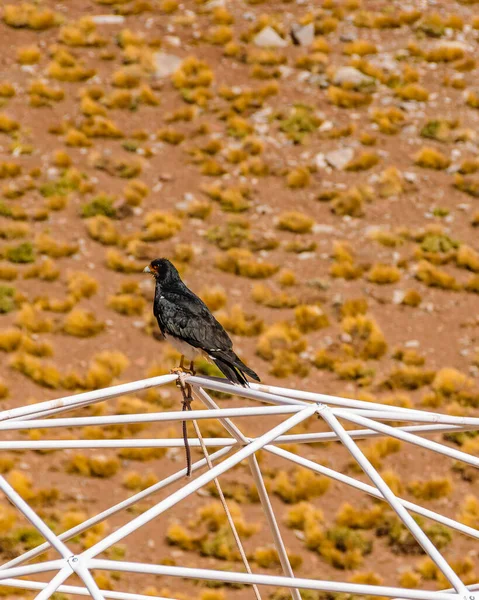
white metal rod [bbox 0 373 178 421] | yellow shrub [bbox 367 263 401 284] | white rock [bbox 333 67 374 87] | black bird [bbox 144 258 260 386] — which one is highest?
white metal rod [bbox 0 373 178 421]

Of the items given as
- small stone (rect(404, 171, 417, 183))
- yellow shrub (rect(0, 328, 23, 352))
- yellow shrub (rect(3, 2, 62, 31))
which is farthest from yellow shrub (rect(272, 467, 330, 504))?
yellow shrub (rect(3, 2, 62, 31))

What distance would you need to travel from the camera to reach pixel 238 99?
118ft

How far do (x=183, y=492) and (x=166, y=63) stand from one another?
33.8m

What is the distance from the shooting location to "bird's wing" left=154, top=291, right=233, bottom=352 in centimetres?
1004

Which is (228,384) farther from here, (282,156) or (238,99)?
(238,99)

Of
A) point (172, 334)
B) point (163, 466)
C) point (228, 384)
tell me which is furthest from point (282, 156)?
point (228, 384)

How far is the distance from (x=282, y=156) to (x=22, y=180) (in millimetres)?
9186

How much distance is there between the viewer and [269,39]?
128ft

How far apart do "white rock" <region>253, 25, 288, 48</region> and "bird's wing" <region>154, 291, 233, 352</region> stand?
97.7 ft

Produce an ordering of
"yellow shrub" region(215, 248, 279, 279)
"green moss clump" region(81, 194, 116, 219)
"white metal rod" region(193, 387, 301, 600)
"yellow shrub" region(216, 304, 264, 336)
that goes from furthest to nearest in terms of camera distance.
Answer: "green moss clump" region(81, 194, 116, 219)
"yellow shrub" region(215, 248, 279, 279)
"yellow shrub" region(216, 304, 264, 336)
"white metal rod" region(193, 387, 301, 600)

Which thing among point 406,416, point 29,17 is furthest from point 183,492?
point 29,17

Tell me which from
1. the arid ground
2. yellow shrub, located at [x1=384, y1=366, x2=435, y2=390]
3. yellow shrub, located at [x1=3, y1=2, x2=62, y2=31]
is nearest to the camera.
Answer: the arid ground

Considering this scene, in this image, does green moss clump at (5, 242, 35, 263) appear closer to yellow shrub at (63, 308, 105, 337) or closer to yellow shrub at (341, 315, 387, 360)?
yellow shrub at (63, 308, 105, 337)

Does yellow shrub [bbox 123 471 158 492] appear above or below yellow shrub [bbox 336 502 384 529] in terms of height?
above
